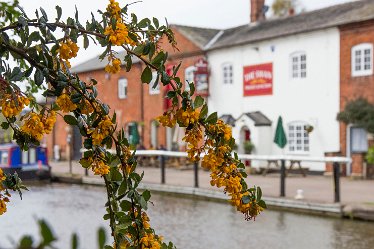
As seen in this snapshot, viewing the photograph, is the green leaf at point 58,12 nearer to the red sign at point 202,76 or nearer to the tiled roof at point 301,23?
the tiled roof at point 301,23

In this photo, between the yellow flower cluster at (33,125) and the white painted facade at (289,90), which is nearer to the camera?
the yellow flower cluster at (33,125)

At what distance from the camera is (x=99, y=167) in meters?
2.70

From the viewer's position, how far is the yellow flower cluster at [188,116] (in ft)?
9.01

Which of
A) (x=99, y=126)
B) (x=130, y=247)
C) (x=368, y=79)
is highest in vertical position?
(x=368, y=79)

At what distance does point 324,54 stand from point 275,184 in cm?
593

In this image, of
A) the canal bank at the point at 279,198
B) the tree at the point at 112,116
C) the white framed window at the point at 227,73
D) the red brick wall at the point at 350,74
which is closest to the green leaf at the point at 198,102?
the tree at the point at 112,116

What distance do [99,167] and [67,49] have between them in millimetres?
558

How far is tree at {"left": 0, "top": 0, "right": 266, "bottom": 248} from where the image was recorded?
8.80ft

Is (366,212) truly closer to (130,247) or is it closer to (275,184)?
(275,184)

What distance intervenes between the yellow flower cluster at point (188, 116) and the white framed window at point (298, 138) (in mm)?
19415

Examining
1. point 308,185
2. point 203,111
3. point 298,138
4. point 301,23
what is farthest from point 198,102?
point 301,23

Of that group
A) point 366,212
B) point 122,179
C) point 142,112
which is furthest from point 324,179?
point 122,179

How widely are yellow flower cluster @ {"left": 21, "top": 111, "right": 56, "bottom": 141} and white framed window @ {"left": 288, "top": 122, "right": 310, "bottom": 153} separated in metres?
19.6

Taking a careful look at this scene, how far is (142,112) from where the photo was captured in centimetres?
2934
